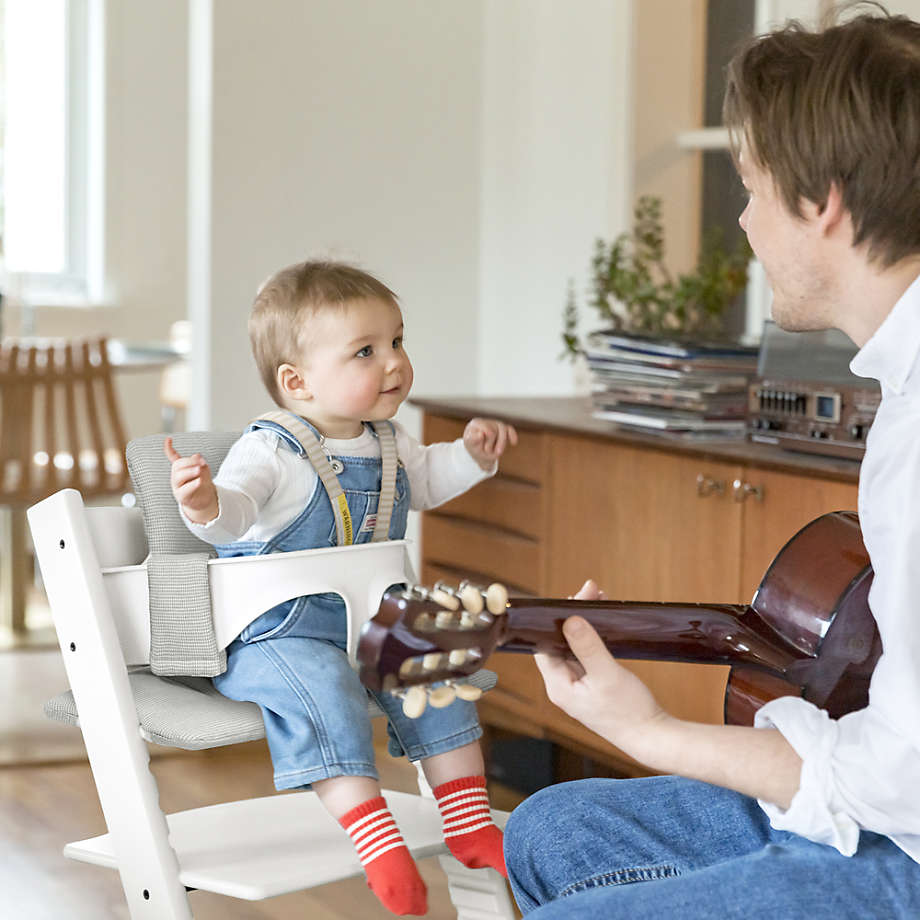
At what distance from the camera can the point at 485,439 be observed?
195cm

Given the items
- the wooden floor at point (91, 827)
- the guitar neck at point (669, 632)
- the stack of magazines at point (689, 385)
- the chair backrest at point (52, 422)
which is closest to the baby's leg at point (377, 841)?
the guitar neck at point (669, 632)

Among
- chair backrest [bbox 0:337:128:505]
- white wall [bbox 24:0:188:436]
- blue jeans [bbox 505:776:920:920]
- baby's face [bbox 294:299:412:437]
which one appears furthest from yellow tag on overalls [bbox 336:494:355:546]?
white wall [bbox 24:0:188:436]

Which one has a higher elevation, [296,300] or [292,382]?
[296,300]

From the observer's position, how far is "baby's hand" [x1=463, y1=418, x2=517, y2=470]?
6.39 ft

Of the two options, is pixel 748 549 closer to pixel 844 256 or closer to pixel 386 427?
pixel 386 427

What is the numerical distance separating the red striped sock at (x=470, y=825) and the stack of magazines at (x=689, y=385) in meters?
0.91

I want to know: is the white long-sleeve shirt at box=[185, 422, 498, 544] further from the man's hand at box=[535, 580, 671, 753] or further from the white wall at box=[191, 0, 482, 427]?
the white wall at box=[191, 0, 482, 427]

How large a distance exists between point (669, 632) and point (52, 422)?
112 inches

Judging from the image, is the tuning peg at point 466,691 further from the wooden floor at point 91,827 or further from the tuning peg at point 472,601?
the wooden floor at point 91,827

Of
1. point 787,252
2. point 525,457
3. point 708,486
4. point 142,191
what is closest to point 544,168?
point 525,457

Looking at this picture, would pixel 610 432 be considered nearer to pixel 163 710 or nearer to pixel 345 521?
pixel 345 521

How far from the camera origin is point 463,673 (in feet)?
3.53

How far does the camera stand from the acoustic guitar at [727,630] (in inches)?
41.1

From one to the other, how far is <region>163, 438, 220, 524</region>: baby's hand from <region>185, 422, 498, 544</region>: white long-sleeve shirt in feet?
0.11
